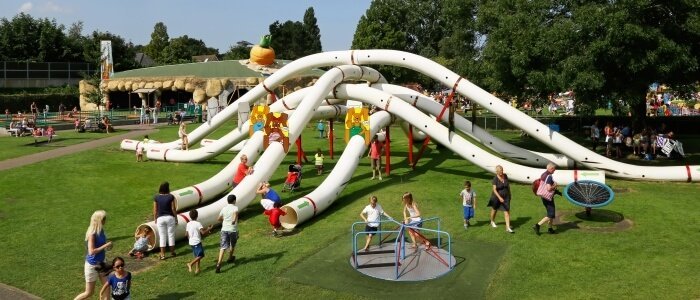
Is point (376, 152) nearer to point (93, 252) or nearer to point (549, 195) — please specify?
point (549, 195)

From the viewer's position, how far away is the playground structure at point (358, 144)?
16.9 m

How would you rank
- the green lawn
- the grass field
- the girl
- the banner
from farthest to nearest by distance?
the banner → the green lawn → the girl → the grass field

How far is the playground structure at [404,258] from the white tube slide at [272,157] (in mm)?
4573

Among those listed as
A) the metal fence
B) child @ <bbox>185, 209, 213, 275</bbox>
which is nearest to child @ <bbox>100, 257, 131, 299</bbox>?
child @ <bbox>185, 209, 213, 275</bbox>

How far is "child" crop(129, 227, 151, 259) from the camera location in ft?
43.8

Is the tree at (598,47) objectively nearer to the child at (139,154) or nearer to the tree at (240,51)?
the child at (139,154)

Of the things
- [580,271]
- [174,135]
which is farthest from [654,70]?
[174,135]

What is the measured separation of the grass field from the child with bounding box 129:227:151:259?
0.86 ft

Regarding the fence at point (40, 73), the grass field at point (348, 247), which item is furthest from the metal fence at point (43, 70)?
the grass field at point (348, 247)

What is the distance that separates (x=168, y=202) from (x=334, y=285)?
4.66m

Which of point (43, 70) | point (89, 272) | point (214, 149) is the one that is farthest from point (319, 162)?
point (43, 70)

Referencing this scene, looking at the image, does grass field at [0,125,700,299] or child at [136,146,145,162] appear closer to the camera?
grass field at [0,125,700,299]

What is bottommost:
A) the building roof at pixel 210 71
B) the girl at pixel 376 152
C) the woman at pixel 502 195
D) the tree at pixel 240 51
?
the woman at pixel 502 195

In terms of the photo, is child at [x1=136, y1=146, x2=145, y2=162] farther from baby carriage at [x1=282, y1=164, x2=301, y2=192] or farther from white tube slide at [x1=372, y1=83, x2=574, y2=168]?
white tube slide at [x1=372, y1=83, x2=574, y2=168]
